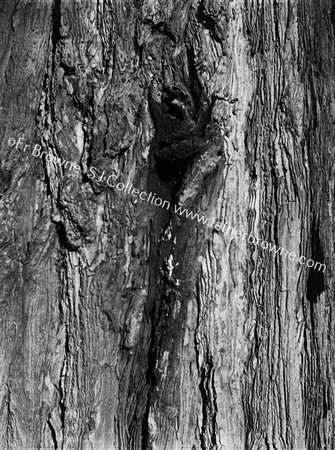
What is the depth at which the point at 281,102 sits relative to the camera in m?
1.41

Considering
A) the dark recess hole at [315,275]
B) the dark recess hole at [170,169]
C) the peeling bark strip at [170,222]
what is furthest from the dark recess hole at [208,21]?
the dark recess hole at [315,275]

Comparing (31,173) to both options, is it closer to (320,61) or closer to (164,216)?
(164,216)

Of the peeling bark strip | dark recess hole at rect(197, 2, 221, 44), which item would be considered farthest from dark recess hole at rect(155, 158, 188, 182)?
dark recess hole at rect(197, 2, 221, 44)

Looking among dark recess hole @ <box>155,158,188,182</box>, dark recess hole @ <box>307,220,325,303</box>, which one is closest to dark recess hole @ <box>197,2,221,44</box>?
dark recess hole @ <box>155,158,188,182</box>

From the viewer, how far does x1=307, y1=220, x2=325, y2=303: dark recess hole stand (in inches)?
56.9

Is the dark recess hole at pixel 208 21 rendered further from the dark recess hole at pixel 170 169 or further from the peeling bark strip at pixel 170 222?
the dark recess hole at pixel 170 169

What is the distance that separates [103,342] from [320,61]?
3.15 ft

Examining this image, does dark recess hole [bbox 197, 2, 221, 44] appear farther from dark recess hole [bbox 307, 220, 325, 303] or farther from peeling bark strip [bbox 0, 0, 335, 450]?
dark recess hole [bbox 307, 220, 325, 303]

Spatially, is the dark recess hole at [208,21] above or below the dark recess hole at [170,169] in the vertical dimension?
above

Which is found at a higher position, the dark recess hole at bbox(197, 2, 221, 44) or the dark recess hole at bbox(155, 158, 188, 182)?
the dark recess hole at bbox(197, 2, 221, 44)

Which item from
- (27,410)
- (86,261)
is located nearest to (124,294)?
(86,261)

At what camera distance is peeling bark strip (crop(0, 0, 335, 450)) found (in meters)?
1.39

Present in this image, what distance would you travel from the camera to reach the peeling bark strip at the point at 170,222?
139 centimetres

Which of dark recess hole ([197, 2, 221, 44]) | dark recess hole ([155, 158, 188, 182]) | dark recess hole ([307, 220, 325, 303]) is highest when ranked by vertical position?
dark recess hole ([197, 2, 221, 44])
